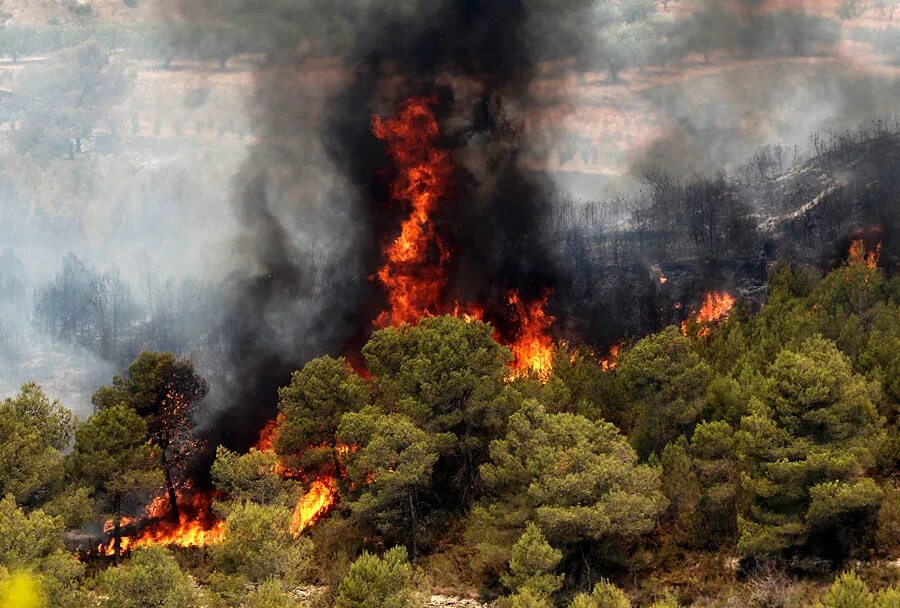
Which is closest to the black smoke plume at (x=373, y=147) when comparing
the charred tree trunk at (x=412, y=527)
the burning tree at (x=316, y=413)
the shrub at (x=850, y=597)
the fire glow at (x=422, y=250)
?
the fire glow at (x=422, y=250)

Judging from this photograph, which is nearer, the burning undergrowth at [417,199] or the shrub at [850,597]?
the shrub at [850,597]

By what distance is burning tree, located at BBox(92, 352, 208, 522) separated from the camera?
66.6 meters

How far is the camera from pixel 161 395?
225 feet

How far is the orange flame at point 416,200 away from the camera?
325 feet

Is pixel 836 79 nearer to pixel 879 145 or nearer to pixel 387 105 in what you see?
pixel 879 145

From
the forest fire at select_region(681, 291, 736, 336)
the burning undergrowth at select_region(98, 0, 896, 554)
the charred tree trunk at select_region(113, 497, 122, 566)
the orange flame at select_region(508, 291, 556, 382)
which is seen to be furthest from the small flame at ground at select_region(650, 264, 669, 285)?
the charred tree trunk at select_region(113, 497, 122, 566)

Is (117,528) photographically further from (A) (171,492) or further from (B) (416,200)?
(B) (416,200)

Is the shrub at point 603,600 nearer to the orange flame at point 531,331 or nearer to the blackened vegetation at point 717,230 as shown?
the orange flame at point 531,331

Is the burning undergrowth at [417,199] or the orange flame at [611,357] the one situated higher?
the burning undergrowth at [417,199]

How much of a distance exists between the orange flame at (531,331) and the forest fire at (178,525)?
34159mm

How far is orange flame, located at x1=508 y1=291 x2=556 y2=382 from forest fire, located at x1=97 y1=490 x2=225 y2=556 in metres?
34.2

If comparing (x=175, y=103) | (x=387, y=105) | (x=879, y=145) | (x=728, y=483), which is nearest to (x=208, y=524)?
(x=728, y=483)

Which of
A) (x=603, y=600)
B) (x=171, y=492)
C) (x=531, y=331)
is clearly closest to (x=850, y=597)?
(x=603, y=600)

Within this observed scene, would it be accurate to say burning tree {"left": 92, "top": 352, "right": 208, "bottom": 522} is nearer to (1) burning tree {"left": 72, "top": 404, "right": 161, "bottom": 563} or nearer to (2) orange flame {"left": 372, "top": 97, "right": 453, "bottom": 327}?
(1) burning tree {"left": 72, "top": 404, "right": 161, "bottom": 563}
